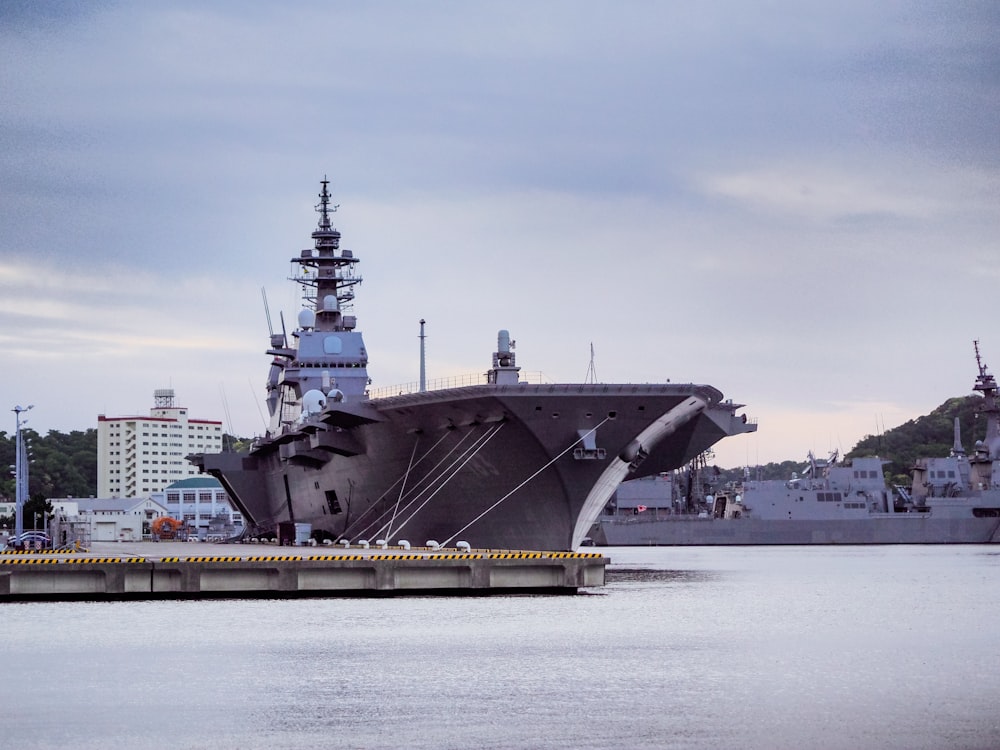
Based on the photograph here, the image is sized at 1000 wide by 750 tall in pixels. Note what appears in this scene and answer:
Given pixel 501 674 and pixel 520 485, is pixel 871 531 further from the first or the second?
pixel 501 674

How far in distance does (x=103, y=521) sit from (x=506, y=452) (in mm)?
48858

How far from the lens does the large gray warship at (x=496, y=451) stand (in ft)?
117

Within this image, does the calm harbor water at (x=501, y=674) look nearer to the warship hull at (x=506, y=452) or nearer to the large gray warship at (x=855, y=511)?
the warship hull at (x=506, y=452)

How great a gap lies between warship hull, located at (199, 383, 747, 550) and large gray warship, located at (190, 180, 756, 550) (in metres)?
0.04

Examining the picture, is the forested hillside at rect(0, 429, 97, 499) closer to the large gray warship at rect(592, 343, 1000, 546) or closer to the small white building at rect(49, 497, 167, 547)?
the small white building at rect(49, 497, 167, 547)

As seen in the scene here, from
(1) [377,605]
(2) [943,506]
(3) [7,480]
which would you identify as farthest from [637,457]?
(3) [7,480]

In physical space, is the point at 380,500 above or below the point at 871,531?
above

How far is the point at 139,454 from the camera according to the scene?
184625mm

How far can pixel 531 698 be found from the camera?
17.0 meters

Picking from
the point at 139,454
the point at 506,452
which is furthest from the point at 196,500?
the point at 506,452

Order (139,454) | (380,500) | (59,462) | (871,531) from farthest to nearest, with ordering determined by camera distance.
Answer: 1. (139,454)
2. (59,462)
3. (871,531)
4. (380,500)

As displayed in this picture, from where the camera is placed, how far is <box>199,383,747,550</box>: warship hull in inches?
1401

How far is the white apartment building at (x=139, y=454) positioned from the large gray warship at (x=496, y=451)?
464ft

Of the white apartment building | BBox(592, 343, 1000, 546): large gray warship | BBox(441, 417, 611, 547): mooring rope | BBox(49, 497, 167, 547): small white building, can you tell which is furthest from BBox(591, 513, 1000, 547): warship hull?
the white apartment building
